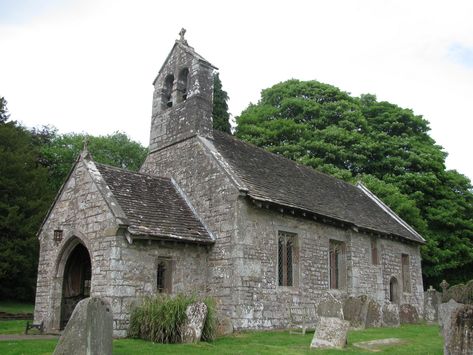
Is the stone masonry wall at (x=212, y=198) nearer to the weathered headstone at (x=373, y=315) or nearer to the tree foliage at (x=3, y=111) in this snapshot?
the weathered headstone at (x=373, y=315)

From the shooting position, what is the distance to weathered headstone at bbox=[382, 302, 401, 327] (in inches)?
690

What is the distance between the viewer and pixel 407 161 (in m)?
34.5

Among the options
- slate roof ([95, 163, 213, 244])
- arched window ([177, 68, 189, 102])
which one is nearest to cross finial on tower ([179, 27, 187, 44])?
arched window ([177, 68, 189, 102])

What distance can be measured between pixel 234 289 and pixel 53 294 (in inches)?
242

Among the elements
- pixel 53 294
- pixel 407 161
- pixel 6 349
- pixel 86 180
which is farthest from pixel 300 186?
pixel 407 161

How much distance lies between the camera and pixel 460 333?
805cm

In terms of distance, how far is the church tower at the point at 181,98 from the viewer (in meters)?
18.7

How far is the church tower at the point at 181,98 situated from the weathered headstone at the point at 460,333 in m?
12.1

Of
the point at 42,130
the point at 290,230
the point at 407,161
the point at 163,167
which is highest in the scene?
the point at 42,130

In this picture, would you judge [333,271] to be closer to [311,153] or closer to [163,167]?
[163,167]

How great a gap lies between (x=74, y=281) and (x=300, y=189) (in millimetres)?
9385

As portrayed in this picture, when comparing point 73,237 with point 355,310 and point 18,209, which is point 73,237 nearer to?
point 355,310

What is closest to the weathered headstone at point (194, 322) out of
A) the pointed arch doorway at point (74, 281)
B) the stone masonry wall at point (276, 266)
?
the stone masonry wall at point (276, 266)

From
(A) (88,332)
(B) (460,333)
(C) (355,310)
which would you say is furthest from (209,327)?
(B) (460,333)
